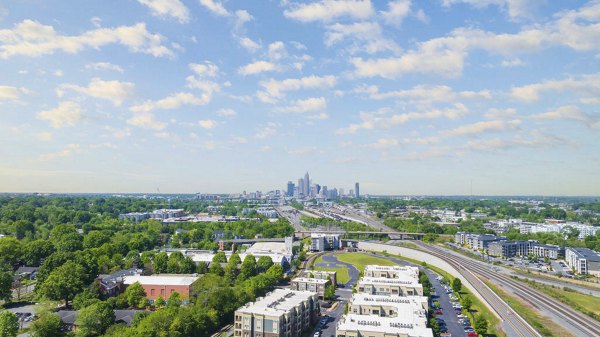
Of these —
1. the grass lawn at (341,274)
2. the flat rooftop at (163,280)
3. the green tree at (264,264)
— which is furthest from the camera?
the green tree at (264,264)

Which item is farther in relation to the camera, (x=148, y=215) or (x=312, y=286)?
(x=148, y=215)

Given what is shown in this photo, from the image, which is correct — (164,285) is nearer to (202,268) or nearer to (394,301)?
(202,268)

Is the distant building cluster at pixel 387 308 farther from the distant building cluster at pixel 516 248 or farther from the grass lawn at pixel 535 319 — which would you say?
the distant building cluster at pixel 516 248

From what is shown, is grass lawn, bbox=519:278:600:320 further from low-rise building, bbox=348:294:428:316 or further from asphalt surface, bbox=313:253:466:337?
low-rise building, bbox=348:294:428:316

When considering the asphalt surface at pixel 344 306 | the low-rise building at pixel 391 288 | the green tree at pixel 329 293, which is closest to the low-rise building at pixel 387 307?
the asphalt surface at pixel 344 306

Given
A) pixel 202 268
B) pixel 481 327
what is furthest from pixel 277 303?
pixel 202 268
